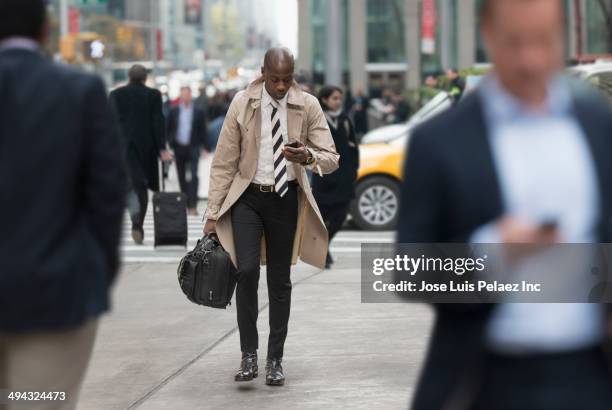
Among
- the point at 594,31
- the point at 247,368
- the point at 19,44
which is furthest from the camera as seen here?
the point at 594,31

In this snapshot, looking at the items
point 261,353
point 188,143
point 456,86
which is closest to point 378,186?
point 188,143

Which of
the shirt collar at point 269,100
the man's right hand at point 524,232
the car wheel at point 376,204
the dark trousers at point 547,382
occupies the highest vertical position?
the shirt collar at point 269,100

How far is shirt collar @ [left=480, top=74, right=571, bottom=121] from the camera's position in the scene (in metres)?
3.19

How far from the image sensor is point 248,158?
311 inches

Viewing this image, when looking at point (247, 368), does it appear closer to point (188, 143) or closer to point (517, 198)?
point (517, 198)

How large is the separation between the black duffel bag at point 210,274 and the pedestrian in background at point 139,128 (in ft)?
26.5

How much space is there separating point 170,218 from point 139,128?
172 cm

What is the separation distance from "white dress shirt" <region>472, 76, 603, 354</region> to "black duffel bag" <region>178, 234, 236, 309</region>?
4.88 metres

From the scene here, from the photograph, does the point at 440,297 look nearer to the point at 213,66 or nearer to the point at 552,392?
the point at 552,392

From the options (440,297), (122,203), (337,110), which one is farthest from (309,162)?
(337,110)

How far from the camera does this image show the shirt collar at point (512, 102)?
3193 millimetres

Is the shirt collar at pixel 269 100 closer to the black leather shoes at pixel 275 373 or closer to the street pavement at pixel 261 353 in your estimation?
the black leather shoes at pixel 275 373

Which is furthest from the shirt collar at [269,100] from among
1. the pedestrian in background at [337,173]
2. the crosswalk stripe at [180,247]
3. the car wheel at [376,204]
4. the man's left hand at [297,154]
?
the car wheel at [376,204]

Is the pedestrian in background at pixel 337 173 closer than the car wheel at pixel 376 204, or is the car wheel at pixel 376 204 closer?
the pedestrian in background at pixel 337 173
